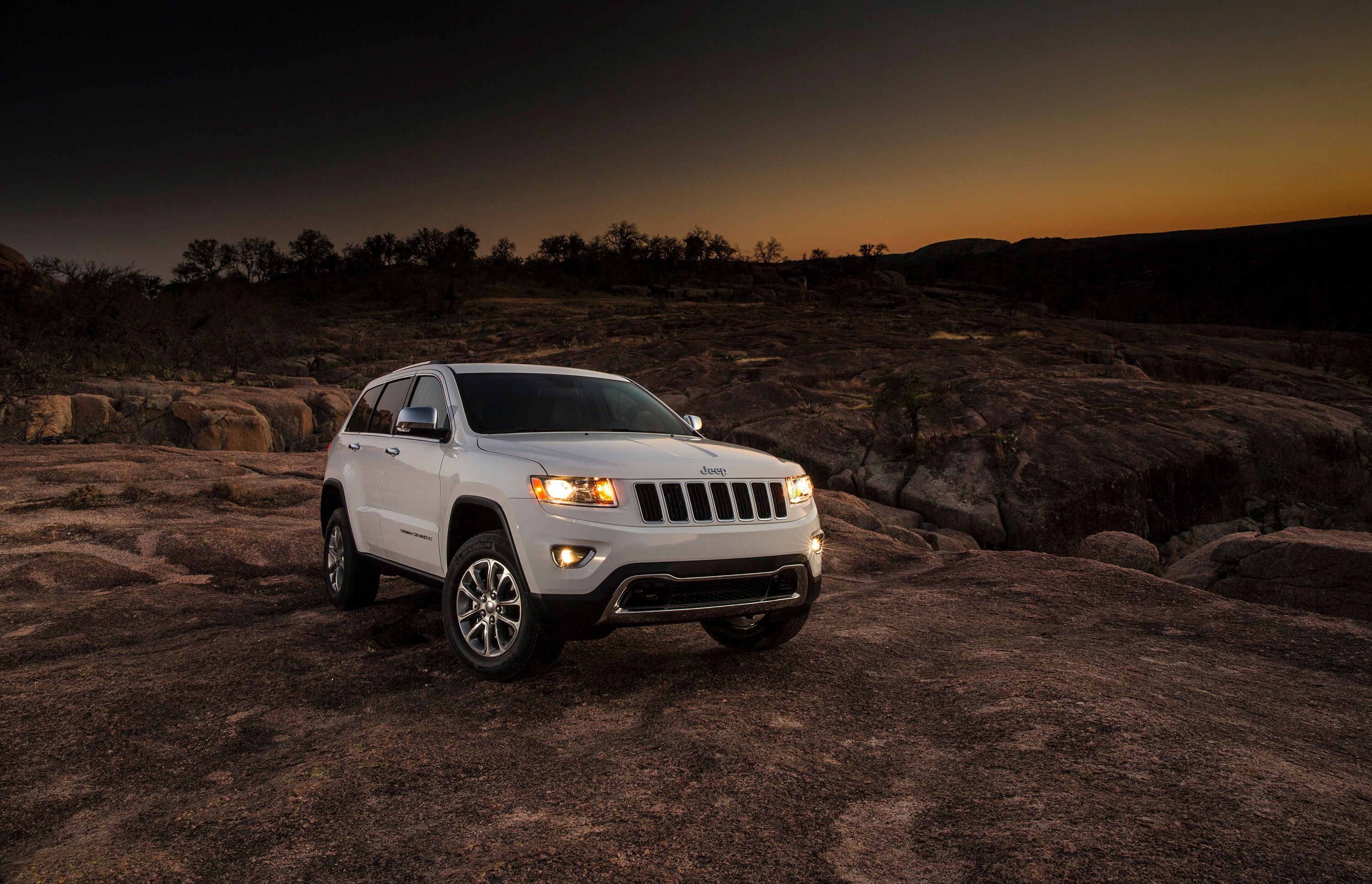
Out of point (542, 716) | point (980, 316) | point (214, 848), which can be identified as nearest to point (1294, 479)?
point (542, 716)

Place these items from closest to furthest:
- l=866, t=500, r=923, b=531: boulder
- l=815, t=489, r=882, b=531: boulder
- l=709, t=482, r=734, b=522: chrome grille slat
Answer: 1. l=709, t=482, r=734, b=522: chrome grille slat
2. l=815, t=489, r=882, b=531: boulder
3. l=866, t=500, r=923, b=531: boulder

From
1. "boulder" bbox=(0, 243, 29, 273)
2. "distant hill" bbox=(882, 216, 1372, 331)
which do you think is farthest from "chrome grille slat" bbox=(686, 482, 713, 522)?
"distant hill" bbox=(882, 216, 1372, 331)

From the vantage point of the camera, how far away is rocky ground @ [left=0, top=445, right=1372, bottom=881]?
9.43 feet

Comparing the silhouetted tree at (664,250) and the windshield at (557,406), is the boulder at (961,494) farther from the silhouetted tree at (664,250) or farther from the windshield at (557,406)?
the silhouetted tree at (664,250)

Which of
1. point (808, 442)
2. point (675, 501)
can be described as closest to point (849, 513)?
point (808, 442)

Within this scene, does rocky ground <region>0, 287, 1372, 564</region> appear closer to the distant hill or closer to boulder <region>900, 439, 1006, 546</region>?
boulder <region>900, 439, 1006, 546</region>

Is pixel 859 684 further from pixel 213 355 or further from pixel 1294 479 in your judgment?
pixel 213 355

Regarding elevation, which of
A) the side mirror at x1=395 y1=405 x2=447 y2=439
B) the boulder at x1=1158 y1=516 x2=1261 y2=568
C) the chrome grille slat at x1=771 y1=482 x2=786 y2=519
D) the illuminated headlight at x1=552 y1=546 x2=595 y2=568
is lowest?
the boulder at x1=1158 y1=516 x2=1261 y2=568

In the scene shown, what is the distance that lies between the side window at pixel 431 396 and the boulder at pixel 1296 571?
274 inches

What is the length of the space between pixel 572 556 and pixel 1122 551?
28.0 ft

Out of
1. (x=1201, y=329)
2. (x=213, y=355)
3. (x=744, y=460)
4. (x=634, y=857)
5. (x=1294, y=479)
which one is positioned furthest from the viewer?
(x=1201, y=329)

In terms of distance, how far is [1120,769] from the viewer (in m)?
3.49

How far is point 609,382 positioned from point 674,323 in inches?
1514

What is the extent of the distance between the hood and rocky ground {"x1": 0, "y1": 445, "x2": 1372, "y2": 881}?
122 cm
